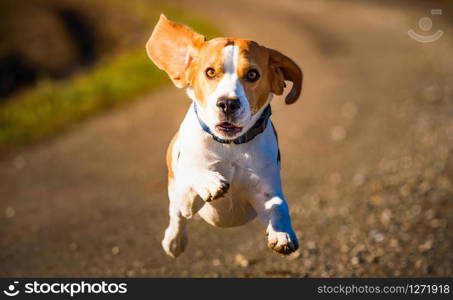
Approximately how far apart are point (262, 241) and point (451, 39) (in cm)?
1492

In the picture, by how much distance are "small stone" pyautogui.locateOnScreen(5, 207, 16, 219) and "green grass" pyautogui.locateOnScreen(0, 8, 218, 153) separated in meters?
2.84

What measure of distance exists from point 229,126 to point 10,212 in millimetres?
8125

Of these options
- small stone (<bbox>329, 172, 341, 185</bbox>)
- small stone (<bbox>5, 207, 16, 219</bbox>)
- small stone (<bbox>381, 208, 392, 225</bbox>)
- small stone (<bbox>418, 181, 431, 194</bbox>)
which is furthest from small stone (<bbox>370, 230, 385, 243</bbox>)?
small stone (<bbox>5, 207, 16, 219</bbox>)

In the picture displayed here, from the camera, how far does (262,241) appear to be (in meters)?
10.3

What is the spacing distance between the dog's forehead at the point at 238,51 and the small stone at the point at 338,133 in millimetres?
10653

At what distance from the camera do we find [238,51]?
4.23 m

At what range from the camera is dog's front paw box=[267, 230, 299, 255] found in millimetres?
4352

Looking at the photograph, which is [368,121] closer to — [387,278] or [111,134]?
[111,134]

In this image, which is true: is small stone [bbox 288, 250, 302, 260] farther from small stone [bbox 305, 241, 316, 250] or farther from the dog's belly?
the dog's belly

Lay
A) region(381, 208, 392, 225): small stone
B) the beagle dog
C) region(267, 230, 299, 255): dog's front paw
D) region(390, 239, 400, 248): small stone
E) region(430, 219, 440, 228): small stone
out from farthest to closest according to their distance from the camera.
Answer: region(381, 208, 392, 225): small stone, region(430, 219, 440, 228): small stone, region(390, 239, 400, 248): small stone, region(267, 230, 299, 255): dog's front paw, the beagle dog

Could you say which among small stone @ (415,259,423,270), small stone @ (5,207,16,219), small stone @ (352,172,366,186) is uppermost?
small stone @ (352,172,366,186)

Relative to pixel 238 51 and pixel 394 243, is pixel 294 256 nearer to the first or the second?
pixel 394 243

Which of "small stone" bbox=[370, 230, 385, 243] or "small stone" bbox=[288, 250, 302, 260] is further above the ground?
"small stone" bbox=[370, 230, 385, 243]

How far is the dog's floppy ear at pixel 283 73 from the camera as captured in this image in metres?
4.44
